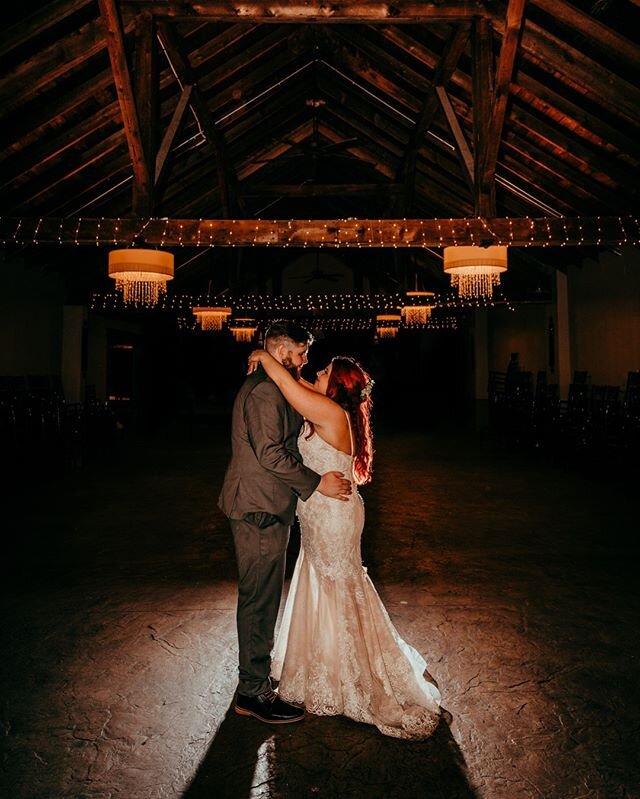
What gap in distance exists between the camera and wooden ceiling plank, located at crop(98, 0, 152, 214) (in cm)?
488

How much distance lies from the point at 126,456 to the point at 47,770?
776 cm

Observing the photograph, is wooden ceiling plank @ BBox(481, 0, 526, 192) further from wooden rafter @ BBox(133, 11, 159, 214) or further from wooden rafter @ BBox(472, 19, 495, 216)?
wooden rafter @ BBox(133, 11, 159, 214)

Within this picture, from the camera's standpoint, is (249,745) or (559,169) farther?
(559,169)

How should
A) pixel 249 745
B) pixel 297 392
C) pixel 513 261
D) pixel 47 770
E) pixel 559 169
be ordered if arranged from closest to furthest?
1. pixel 47 770
2. pixel 249 745
3. pixel 297 392
4. pixel 559 169
5. pixel 513 261

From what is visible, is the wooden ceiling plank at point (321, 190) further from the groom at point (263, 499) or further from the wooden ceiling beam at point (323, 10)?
the groom at point (263, 499)

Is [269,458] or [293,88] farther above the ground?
[293,88]

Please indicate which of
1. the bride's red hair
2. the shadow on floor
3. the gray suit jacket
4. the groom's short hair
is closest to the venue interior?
the shadow on floor

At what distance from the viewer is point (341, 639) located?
2.51 metres

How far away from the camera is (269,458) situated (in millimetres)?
2352

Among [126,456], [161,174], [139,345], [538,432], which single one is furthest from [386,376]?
[161,174]

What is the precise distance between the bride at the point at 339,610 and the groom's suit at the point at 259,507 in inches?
4.3

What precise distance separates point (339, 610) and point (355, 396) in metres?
0.92

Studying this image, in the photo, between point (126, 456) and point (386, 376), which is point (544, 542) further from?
point (386, 376)

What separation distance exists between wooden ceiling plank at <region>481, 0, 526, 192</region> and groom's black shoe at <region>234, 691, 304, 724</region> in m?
5.00
